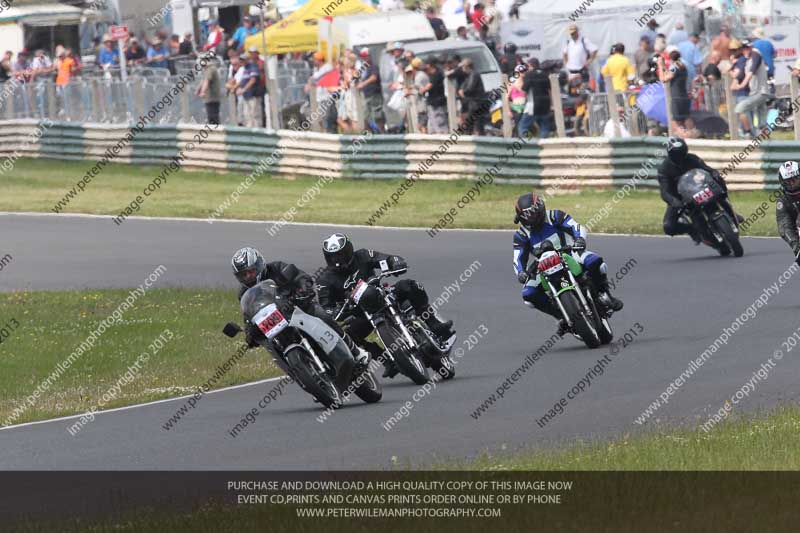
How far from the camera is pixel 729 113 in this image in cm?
2506

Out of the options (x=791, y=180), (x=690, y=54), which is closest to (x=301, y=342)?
(x=791, y=180)

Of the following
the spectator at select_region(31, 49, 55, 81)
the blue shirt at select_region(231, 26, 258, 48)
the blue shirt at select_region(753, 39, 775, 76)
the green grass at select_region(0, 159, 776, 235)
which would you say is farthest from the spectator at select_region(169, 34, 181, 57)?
the blue shirt at select_region(753, 39, 775, 76)

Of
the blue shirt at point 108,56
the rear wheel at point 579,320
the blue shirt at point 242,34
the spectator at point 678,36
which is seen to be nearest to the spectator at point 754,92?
the spectator at point 678,36

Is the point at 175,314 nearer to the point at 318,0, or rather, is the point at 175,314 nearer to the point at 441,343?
the point at 441,343

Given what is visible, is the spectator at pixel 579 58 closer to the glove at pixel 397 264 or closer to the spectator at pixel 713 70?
the spectator at pixel 713 70

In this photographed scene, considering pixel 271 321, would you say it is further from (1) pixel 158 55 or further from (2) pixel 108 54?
(2) pixel 108 54

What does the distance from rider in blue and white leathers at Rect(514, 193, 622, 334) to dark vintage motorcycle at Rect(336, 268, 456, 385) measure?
1497mm

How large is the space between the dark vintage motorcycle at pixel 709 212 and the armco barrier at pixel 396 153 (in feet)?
14.7

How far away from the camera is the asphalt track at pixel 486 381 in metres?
11.0

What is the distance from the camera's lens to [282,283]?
42.2 ft

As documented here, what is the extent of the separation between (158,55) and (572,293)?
26958mm

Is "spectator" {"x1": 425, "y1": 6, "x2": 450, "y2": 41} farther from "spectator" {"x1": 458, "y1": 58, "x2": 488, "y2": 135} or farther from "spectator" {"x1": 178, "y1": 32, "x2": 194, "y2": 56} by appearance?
"spectator" {"x1": 178, "y1": 32, "x2": 194, "y2": 56}

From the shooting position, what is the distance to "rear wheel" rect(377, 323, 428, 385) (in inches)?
512
